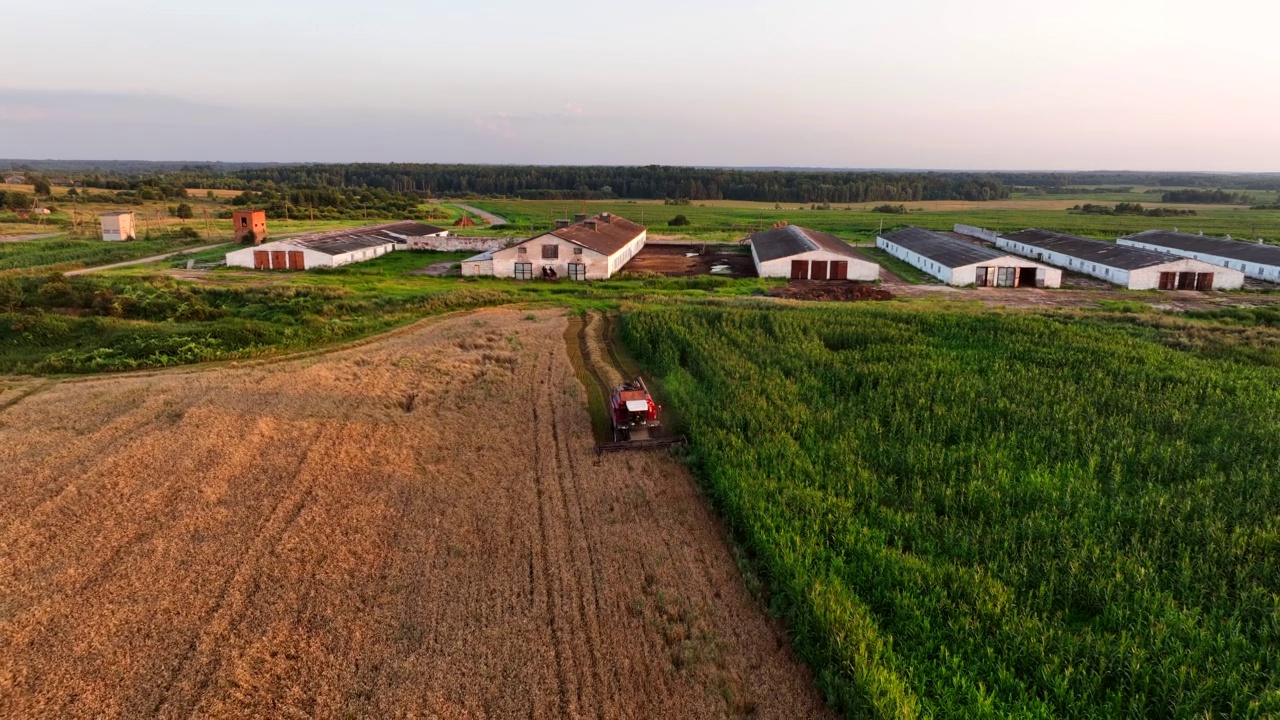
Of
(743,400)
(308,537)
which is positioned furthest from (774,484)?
(308,537)

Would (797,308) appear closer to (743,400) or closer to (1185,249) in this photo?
(743,400)

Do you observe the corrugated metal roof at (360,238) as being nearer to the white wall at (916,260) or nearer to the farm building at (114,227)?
the farm building at (114,227)

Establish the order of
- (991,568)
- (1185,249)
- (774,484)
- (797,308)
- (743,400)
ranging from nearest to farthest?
1. (991,568)
2. (774,484)
3. (743,400)
4. (797,308)
5. (1185,249)

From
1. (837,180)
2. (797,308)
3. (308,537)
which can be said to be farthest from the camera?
(837,180)

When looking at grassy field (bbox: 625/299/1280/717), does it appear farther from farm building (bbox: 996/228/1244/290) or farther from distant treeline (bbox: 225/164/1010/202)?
distant treeline (bbox: 225/164/1010/202)

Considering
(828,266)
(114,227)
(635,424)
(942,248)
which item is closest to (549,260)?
(828,266)
